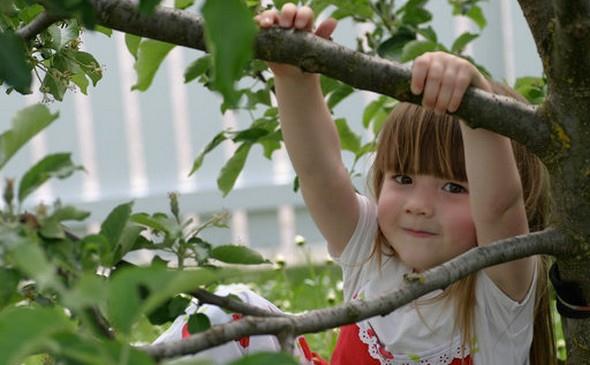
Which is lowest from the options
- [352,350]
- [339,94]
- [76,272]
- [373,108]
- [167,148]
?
[167,148]

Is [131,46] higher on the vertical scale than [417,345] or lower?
higher

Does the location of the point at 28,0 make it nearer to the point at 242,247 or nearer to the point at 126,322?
the point at 242,247

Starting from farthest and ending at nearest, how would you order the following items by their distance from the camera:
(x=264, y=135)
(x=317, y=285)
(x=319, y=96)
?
(x=317, y=285) → (x=264, y=135) → (x=319, y=96)

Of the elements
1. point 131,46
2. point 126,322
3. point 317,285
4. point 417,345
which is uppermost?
point 126,322

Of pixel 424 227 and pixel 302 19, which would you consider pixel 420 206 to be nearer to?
pixel 424 227

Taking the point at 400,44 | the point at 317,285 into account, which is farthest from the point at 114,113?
the point at 400,44

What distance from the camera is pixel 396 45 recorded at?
5.21 ft

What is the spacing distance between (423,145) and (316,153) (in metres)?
0.15

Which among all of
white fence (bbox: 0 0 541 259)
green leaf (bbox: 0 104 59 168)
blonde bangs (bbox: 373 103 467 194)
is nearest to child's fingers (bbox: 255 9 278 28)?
green leaf (bbox: 0 104 59 168)

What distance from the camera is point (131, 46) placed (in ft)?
4.78

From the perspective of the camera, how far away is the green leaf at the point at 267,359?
60 cm

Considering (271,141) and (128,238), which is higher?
(128,238)

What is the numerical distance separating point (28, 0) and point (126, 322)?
1.30 ft

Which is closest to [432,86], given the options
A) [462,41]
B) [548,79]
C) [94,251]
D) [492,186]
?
[548,79]
